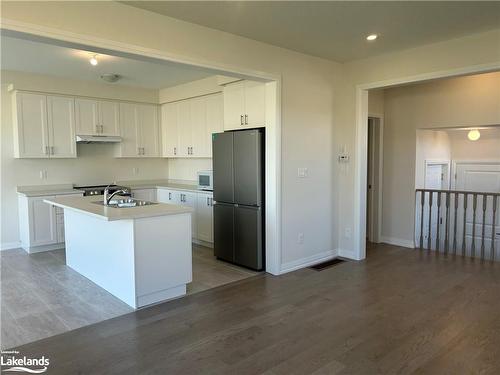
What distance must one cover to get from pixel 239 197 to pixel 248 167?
417 millimetres

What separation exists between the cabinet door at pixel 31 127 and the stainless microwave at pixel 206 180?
7.92 ft

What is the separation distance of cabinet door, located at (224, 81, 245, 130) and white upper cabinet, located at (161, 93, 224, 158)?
0.85 m

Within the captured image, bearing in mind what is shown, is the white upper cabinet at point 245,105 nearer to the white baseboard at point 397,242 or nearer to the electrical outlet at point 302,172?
the electrical outlet at point 302,172

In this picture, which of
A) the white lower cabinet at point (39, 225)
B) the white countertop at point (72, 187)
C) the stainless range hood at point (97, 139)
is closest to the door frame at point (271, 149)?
the white countertop at point (72, 187)

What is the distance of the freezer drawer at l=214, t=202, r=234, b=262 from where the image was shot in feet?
15.5

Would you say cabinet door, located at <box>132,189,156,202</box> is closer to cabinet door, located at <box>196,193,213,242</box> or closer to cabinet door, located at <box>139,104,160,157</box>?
cabinet door, located at <box>139,104,160,157</box>

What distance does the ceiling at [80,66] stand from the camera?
4.13 meters

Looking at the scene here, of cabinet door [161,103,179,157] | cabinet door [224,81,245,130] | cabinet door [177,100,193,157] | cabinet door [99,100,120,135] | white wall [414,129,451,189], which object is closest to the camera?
cabinet door [224,81,245,130]

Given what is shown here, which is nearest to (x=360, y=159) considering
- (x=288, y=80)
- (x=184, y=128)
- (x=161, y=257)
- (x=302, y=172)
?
(x=302, y=172)

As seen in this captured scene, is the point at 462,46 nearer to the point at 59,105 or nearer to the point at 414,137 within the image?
the point at 414,137

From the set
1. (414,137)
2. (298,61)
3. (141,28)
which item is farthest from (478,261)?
(141,28)

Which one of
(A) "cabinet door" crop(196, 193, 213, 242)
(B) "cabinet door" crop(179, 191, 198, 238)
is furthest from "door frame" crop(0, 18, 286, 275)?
(B) "cabinet door" crop(179, 191, 198, 238)

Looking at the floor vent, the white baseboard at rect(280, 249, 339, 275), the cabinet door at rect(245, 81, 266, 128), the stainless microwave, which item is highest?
the cabinet door at rect(245, 81, 266, 128)

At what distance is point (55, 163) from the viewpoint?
5.94 meters
